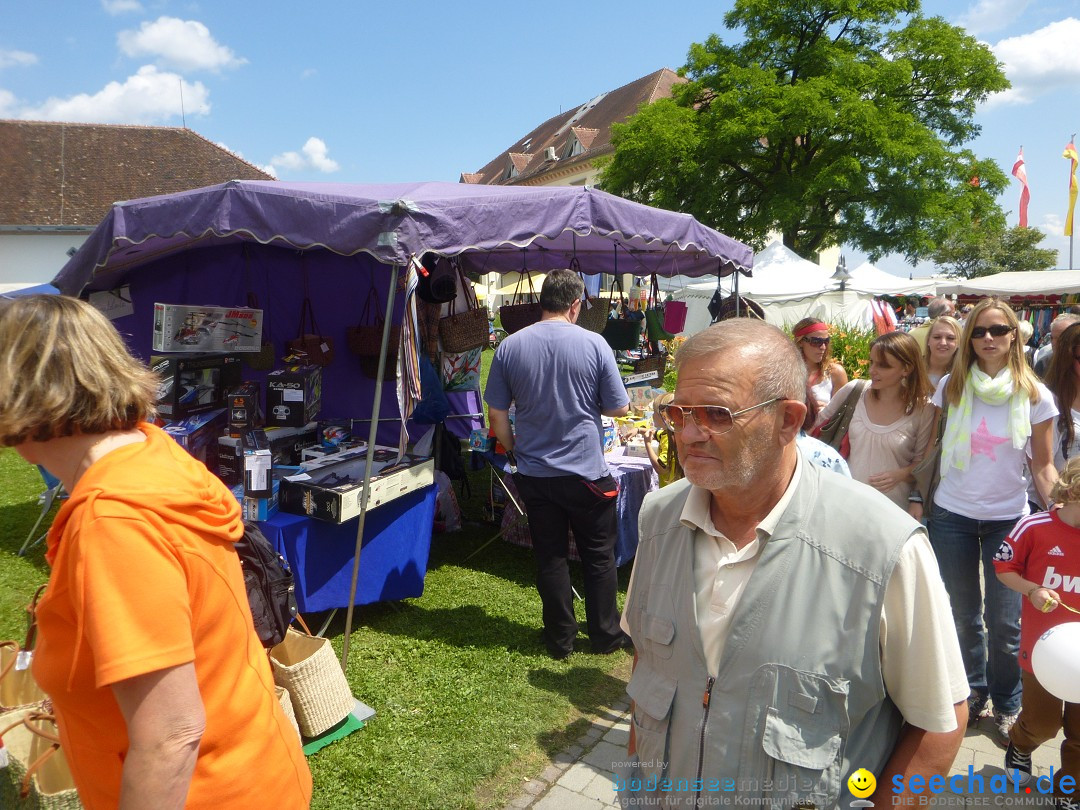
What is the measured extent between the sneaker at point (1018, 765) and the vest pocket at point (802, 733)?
2189mm

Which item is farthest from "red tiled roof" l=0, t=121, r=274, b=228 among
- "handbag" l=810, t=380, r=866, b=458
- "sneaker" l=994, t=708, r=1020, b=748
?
"sneaker" l=994, t=708, r=1020, b=748

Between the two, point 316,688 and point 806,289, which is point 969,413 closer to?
point 316,688

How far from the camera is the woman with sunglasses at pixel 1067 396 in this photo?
127 inches

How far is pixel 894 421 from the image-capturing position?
346 cm

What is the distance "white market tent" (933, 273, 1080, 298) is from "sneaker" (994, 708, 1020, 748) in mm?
17017

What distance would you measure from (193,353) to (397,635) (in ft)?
6.91

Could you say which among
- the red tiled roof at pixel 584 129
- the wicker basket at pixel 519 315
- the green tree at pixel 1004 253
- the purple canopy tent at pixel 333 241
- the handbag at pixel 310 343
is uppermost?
the red tiled roof at pixel 584 129

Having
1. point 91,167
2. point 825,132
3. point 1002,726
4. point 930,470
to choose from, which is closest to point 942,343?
point 930,470

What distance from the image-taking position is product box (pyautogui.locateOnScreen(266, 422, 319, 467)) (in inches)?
170

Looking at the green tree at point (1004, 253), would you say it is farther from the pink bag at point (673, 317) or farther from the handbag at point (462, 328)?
the handbag at point (462, 328)

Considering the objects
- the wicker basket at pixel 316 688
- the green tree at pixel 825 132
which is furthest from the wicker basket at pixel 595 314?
the green tree at pixel 825 132

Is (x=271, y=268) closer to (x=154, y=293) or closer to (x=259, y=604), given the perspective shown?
(x=154, y=293)

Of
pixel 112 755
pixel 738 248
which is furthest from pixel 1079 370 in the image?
pixel 112 755

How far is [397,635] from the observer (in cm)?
414
